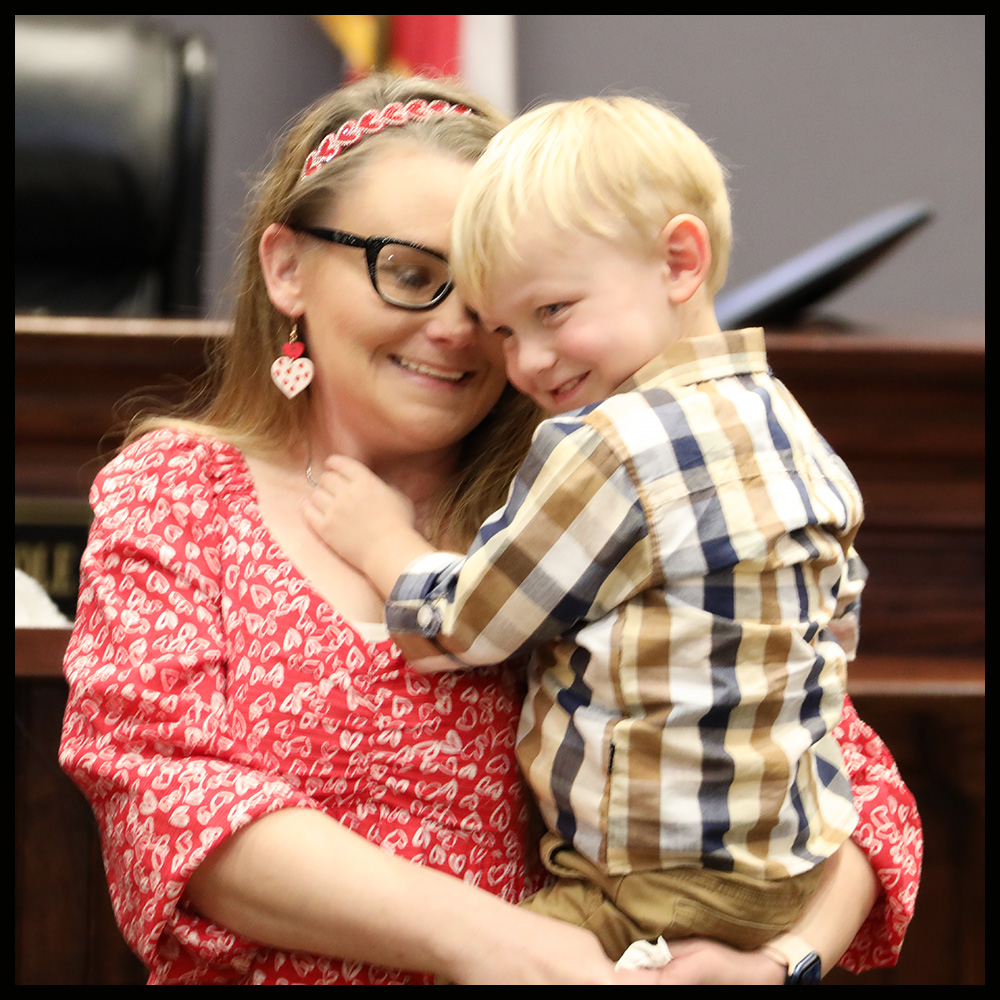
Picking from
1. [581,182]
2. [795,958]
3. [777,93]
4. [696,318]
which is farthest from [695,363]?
[777,93]

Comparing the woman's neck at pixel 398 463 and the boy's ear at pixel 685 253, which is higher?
the boy's ear at pixel 685 253

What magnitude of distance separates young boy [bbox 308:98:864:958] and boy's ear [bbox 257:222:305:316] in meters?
0.29

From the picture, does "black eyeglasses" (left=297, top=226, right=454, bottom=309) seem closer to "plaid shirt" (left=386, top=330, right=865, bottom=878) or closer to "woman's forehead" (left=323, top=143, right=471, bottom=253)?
"woman's forehead" (left=323, top=143, right=471, bottom=253)

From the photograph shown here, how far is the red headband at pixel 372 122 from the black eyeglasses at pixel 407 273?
0.15 m

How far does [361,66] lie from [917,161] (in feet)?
4.35

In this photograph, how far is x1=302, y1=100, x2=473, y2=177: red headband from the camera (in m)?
1.29

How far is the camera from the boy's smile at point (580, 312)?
1080 mm

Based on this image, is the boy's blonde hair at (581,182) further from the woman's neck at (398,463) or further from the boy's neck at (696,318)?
the woman's neck at (398,463)

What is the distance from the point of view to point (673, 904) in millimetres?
1042

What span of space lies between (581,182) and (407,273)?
0.24 metres

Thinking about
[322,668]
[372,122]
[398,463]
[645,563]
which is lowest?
[322,668]

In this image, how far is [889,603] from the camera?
6.07ft

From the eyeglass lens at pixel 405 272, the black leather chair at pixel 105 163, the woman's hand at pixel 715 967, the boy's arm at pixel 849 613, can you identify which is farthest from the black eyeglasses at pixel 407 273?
the black leather chair at pixel 105 163

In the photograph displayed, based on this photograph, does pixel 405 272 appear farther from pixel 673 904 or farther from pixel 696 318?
pixel 673 904
